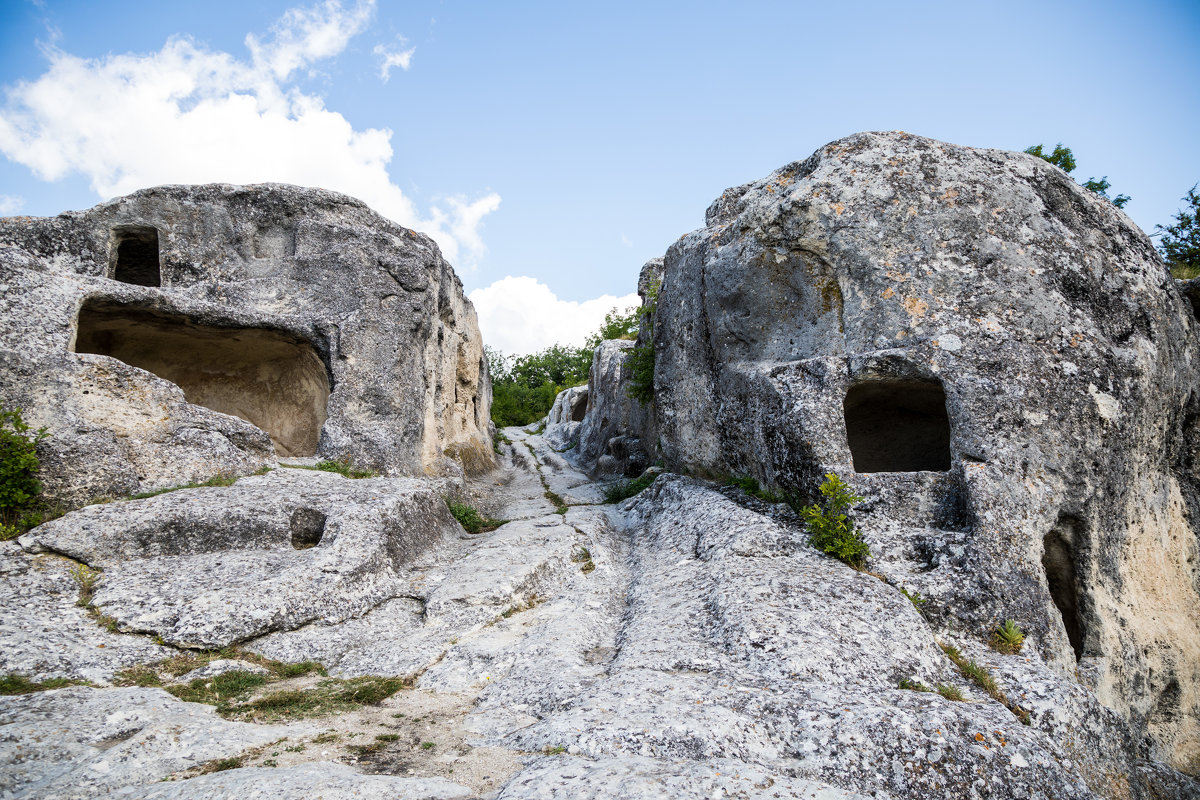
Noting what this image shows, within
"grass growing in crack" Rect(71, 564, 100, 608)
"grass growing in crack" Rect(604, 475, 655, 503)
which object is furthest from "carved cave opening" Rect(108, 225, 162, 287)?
"grass growing in crack" Rect(604, 475, 655, 503)

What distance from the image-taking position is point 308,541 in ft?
27.7

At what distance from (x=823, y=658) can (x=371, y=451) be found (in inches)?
339

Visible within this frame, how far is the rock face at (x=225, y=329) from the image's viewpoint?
874 cm

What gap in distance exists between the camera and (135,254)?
1333 centimetres

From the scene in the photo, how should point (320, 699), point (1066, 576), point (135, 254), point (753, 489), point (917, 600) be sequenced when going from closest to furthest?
1. point (320, 699)
2. point (917, 600)
3. point (1066, 576)
4. point (753, 489)
5. point (135, 254)

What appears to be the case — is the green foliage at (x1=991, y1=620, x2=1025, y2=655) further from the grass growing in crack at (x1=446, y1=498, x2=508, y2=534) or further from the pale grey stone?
the grass growing in crack at (x1=446, y1=498, x2=508, y2=534)

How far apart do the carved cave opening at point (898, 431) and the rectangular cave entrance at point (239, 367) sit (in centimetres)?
971

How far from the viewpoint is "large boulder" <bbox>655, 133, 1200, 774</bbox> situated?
7352mm

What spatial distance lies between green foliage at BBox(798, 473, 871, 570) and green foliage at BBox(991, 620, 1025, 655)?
137cm

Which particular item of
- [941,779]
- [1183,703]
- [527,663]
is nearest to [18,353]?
[527,663]

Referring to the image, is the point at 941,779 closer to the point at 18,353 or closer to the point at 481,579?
the point at 481,579

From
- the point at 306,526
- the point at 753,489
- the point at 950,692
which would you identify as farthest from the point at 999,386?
the point at 306,526

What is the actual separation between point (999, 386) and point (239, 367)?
44.0 ft

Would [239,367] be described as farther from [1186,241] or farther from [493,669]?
[1186,241]
